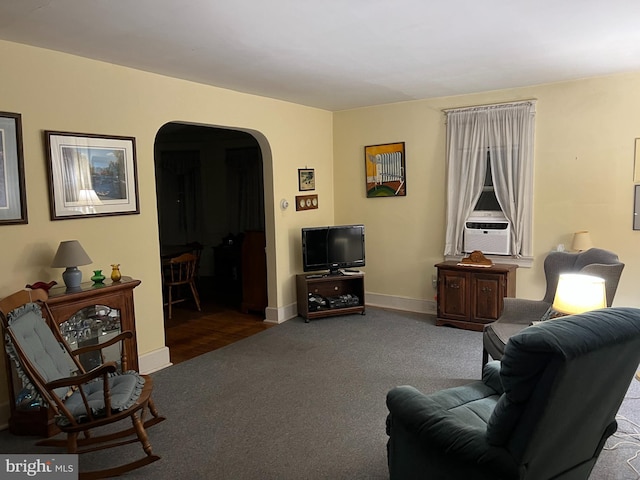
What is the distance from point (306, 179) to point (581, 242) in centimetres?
318

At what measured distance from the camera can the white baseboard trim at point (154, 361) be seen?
13.5 feet

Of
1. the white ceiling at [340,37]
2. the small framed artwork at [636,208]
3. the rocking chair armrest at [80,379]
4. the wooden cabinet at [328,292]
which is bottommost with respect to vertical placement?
the wooden cabinet at [328,292]

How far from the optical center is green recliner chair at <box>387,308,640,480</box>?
1.64 meters

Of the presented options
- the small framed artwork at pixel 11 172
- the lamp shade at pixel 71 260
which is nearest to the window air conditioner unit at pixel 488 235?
the lamp shade at pixel 71 260

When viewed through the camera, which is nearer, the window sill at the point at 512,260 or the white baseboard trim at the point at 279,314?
the window sill at the point at 512,260

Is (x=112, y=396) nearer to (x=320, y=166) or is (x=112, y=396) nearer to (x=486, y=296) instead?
(x=486, y=296)

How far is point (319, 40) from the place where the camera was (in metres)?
3.29

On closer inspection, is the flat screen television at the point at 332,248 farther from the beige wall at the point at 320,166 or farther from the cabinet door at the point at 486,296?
the cabinet door at the point at 486,296

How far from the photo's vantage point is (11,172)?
10.5 ft

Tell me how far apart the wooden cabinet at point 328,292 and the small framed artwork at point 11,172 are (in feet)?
10.2

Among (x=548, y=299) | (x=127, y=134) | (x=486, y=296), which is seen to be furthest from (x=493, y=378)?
(x=127, y=134)

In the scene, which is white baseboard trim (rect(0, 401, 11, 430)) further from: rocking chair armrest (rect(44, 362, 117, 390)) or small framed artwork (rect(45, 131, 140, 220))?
small framed artwork (rect(45, 131, 140, 220))


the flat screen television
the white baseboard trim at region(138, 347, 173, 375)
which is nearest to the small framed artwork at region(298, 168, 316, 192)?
the flat screen television

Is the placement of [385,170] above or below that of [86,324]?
above
